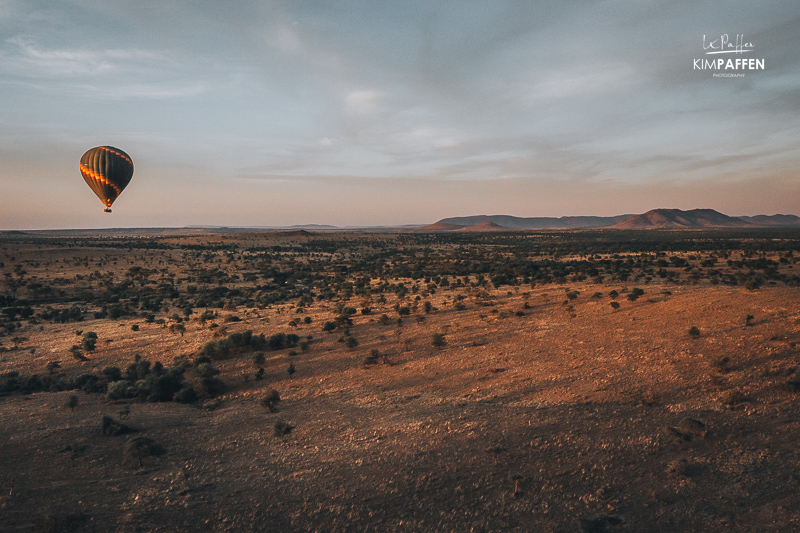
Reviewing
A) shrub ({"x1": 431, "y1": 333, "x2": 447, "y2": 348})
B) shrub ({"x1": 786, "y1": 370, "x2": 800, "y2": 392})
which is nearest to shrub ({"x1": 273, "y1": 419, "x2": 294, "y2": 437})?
shrub ({"x1": 431, "y1": 333, "x2": 447, "y2": 348})

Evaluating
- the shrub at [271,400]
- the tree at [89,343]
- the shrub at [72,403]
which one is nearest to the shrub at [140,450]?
the shrub at [271,400]

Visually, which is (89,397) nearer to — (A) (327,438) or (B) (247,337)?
(B) (247,337)

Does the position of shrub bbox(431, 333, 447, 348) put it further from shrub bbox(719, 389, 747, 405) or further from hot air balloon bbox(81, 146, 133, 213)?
hot air balloon bbox(81, 146, 133, 213)

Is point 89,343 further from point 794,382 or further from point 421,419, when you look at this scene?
point 794,382

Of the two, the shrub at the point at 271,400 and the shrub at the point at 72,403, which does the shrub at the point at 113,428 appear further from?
the shrub at the point at 271,400

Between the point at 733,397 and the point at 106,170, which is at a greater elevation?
the point at 106,170

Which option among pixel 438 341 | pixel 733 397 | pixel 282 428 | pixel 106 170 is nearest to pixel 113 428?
pixel 282 428
